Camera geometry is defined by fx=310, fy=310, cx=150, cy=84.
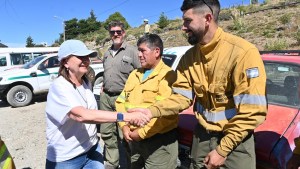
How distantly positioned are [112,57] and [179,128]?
6.23 ft

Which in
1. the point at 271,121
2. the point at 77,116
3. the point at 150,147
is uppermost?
the point at 77,116

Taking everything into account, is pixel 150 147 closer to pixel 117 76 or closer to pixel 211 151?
pixel 211 151

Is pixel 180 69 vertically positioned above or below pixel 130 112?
above

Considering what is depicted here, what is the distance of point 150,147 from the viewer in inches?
116

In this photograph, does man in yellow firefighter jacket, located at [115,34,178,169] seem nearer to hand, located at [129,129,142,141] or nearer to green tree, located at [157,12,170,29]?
hand, located at [129,129,142,141]

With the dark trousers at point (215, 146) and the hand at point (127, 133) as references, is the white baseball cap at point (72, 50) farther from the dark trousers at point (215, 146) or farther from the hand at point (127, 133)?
the dark trousers at point (215, 146)

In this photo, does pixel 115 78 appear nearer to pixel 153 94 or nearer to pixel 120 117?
pixel 153 94

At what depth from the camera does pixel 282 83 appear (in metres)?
3.63

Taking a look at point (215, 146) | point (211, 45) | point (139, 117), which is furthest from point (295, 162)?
point (139, 117)

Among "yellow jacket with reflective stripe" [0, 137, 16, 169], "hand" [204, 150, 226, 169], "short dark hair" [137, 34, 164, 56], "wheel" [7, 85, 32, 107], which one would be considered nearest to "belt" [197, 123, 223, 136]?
"hand" [204, 150, 226, 169]

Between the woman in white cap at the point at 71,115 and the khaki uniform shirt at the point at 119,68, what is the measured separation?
1821 millimetres

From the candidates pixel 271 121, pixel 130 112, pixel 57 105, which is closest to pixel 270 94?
pixel 271 121

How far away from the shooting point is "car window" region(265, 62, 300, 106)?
339cm

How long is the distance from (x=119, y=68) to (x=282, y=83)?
7.28 ft
